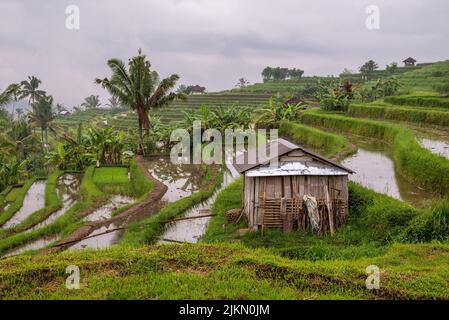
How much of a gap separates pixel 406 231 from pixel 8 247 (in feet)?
28.7

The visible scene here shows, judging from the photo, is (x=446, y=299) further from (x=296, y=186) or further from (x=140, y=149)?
(x=140, y=149)

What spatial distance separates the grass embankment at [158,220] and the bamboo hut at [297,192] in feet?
7.86

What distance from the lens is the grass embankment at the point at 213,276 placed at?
5562 millimetres

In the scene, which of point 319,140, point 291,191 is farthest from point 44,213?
point 319,140

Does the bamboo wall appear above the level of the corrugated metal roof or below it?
below

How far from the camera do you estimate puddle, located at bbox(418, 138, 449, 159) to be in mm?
14930

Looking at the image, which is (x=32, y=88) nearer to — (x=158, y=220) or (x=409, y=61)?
(x=158, y=220)

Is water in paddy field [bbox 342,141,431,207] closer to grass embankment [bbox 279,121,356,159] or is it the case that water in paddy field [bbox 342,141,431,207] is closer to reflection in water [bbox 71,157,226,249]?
grass embankment [bbox 279,121,356,159]

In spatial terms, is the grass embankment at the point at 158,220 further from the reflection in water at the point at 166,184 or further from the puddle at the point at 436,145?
the puddle at the point at 436,145

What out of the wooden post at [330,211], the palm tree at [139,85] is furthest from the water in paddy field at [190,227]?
the palm tree at [139,85]

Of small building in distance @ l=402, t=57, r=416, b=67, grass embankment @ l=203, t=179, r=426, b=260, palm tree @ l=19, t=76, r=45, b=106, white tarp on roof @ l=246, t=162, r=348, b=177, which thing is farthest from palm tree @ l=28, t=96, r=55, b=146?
small building in distance @ l=402, t=57, r=416, b=67

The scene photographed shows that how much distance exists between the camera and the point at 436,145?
16422mm

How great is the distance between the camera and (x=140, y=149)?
937 inches

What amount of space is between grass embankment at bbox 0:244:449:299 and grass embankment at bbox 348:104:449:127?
1680cm
